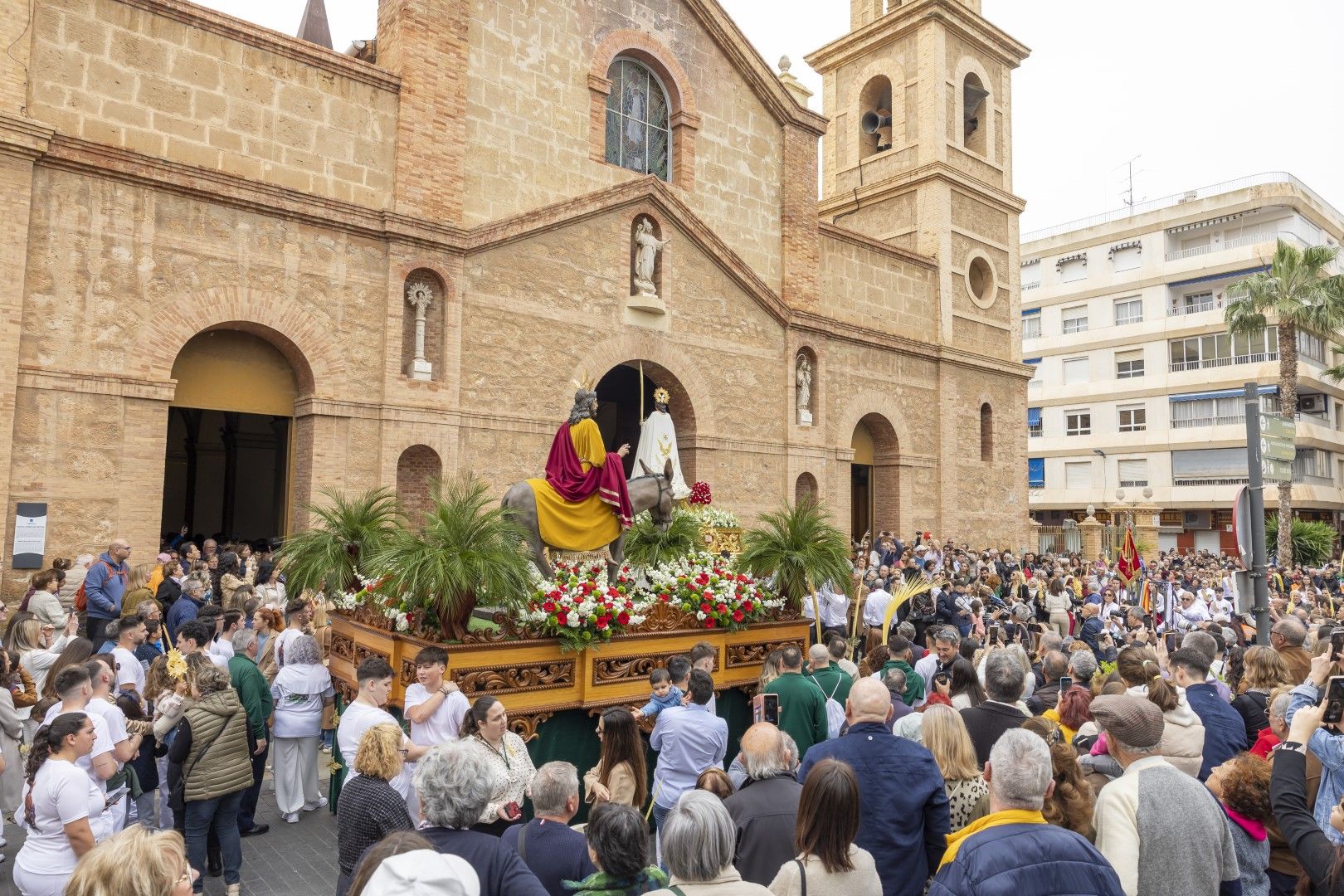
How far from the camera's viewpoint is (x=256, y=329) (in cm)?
1480

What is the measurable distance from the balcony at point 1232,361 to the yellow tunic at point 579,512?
Answer: 40.7m

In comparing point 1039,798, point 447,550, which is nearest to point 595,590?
point 447,550

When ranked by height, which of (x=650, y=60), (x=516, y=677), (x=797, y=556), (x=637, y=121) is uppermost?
(x=650, y=60)

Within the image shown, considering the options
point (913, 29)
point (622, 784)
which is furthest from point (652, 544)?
point (913, 29)

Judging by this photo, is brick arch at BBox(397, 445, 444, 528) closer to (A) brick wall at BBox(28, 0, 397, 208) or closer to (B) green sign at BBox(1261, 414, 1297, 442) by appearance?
(A) brick wall at BBox(28, 0, 397, 208)

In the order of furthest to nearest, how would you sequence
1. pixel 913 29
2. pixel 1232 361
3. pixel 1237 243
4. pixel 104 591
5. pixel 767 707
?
pixel 1237 243 → pixel 1232 361 → pixel 913 29 → pixel 104 591 → pixel 767 707

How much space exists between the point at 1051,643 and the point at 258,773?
7315 millimetres

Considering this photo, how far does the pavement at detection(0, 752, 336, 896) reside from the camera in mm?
6371

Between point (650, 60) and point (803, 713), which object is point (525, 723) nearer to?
point (803, 713)

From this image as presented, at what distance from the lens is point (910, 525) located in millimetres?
24984

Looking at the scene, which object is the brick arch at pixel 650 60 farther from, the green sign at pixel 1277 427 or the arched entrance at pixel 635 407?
the green sign at pixel 1277 427

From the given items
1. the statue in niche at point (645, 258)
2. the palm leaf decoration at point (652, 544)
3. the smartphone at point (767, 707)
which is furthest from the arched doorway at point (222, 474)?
the smartphone at point (767, 707)

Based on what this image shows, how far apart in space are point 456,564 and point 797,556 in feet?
15.1

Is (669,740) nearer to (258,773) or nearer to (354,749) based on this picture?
(354,749)
